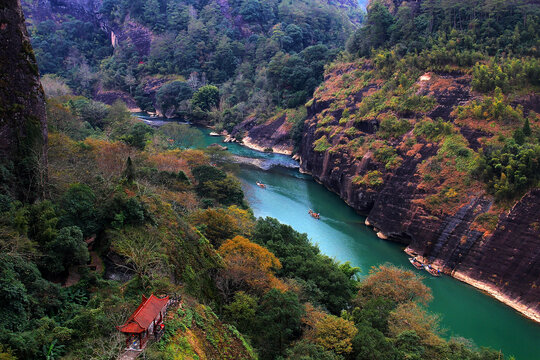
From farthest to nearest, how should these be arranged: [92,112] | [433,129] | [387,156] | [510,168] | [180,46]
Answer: [180,46] → [92,112] → [387,156] → [433,129] → [510,168]

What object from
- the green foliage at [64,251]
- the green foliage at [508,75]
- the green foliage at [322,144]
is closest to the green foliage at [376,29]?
the green foliage at [322,144]

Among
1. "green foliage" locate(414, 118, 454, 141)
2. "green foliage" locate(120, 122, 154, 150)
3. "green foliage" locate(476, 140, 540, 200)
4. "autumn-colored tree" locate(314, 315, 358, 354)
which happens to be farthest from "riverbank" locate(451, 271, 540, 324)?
"green foliage" locate(120, 122, 154, 150)

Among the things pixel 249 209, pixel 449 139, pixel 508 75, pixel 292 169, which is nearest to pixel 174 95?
pixel 292 169

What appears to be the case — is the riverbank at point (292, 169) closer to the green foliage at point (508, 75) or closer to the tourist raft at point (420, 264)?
the tourist raft at point (420, 264)

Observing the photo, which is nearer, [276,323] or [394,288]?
[276,323]

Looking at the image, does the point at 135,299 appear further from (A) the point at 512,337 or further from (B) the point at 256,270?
(A) the point at 512,337

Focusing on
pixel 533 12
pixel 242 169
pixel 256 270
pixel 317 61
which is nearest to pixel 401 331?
pixel 256 270

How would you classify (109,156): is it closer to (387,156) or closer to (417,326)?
(417,326)
